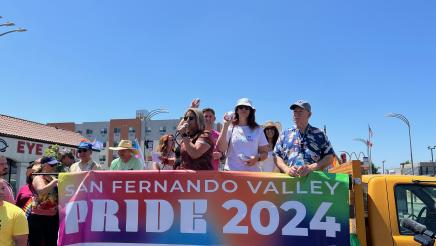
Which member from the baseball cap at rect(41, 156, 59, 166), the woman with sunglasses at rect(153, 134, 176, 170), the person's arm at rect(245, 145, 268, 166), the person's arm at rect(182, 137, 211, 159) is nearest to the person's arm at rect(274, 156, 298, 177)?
the person's arm at rect(245, 145, 268, 166)

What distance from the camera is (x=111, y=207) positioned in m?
3.87

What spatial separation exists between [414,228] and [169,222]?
1.97 meters

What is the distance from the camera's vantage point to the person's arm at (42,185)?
4.46 metres

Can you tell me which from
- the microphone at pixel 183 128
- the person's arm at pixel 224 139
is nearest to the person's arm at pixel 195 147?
the microphone at pixel 183 128

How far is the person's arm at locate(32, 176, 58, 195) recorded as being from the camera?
14.6 ft

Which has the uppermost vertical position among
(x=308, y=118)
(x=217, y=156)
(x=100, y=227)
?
(x=308, y=118)

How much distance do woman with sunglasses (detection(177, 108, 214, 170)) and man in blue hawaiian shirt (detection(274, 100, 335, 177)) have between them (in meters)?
0.74

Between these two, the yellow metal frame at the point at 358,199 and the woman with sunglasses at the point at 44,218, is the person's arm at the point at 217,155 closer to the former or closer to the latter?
the woman with sunglasses at the point at 44,218

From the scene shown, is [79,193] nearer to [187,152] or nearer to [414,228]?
[187,152]

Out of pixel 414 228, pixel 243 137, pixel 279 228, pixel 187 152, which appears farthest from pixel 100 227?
pixel 414 228

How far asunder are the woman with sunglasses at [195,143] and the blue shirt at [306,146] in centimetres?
77

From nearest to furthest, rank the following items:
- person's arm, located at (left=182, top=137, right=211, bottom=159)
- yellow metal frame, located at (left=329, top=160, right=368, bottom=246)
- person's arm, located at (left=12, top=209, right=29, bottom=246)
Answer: yellow metal frame, located at (left=329, top=160, right=368, bottom=246) < person's arm, located at (left=12, top=209, right=29, bottom=246) < person's arm, located at (left=182, top=137, right=211, bottom=159)

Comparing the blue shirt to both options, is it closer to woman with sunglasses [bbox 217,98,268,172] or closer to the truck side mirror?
woman with sunglasses [bbox 217,98,268,172]

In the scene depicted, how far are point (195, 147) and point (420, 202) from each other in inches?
82.2
